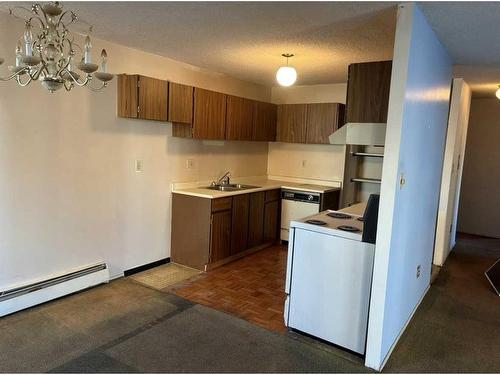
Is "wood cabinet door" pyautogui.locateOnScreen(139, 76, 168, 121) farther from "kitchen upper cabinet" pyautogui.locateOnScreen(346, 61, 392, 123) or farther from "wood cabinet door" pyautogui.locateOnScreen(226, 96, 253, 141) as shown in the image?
"kitchen upper cabinet" pyautogui.locateOnScreen(346, 61, 392, 123)

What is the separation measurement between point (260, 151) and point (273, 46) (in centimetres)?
264

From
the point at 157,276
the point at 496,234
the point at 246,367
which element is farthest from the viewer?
the point at 496,234

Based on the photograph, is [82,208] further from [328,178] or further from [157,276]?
[328,178]

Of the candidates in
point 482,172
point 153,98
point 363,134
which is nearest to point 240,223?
point 153,98

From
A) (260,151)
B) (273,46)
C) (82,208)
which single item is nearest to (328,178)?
(260,151)

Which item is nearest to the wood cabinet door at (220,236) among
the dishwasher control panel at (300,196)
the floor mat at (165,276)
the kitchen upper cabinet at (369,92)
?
the floor mat at (165,276)

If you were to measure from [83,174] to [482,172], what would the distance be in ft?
19.7

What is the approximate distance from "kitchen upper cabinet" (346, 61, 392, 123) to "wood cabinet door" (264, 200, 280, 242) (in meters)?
2.43

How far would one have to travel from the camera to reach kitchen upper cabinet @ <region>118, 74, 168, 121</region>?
349 cm

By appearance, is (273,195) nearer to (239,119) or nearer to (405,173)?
(239,119)

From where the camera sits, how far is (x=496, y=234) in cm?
606

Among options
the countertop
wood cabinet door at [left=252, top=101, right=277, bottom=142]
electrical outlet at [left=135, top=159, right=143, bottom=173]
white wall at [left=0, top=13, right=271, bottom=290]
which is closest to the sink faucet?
the countertop

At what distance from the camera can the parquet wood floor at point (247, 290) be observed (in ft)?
10.1

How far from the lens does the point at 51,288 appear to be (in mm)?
3094
